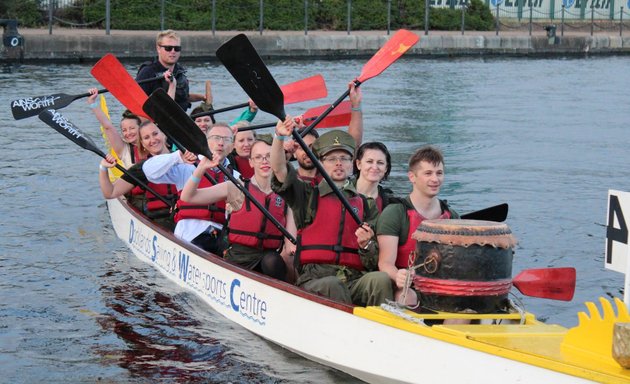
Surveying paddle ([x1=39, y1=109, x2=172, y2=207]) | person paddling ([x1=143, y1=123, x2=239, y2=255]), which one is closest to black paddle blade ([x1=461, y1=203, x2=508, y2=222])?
person paddling ([x1=143, y1=123, x2=239, y2=255])

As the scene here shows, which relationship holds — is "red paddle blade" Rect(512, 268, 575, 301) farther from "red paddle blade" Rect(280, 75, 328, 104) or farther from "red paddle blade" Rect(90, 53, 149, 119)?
"red paddle blade" Rect(90, 53, 149, 119)

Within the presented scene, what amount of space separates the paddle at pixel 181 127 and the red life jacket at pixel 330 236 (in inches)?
19.4

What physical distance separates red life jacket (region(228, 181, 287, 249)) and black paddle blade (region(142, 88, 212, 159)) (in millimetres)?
411

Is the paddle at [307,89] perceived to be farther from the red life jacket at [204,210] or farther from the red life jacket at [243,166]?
the red life jacket at [204,210]

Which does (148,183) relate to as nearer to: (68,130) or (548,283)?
(68,130)

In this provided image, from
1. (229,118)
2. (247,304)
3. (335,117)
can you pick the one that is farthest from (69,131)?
(229,118)

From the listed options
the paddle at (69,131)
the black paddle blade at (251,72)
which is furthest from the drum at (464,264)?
the paddle at (69,131)

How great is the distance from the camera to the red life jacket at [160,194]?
8.53 meters

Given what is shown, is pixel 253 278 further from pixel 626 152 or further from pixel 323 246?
pixel 626 152

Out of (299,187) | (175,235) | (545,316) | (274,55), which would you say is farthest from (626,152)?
(274,55)

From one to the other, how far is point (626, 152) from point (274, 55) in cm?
1196

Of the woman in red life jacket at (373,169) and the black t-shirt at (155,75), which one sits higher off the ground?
the black t-shirt at (155,75)

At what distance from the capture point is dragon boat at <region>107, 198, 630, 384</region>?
4.88m

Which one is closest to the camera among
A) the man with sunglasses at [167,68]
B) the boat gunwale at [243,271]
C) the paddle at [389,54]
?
the boat gunwale at [243,271]
